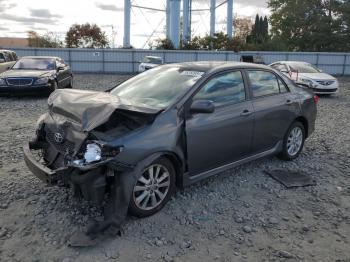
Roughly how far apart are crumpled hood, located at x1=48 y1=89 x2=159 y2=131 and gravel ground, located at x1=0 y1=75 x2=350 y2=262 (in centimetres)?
101

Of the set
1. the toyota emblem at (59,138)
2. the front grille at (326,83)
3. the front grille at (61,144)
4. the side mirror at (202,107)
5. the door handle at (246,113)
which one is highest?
the side mirror at (202,107)

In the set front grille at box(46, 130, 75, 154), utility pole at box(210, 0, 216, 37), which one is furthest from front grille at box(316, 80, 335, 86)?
utility pole at box(210, 0, 216, 37)

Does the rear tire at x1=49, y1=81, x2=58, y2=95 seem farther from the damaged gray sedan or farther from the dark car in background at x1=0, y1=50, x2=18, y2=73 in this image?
the damaged gray sedan

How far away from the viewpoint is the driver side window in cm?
442

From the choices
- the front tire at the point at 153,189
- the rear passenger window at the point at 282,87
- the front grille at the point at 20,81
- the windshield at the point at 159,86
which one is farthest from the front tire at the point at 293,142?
the front grille at the point at 20,81

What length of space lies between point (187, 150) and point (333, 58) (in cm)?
2654

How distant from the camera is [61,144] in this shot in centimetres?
387

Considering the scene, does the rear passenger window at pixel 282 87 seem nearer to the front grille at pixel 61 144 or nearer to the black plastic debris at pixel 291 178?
the black plastic debris at pixel 291 178

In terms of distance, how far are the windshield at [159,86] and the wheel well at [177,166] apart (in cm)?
56

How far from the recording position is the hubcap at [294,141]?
A: 5.76 meters

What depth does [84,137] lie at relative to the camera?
11.8ft

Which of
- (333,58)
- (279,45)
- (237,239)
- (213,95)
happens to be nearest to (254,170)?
(213,95)

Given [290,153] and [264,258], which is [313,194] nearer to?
[290,153]

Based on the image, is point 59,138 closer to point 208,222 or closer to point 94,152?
point 94,152
